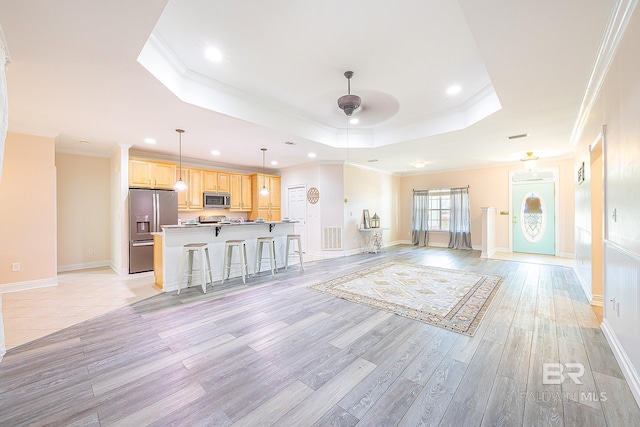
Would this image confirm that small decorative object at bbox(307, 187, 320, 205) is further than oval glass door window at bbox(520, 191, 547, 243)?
Yes

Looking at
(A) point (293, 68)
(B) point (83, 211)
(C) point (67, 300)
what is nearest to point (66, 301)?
(C) point (67, 300)

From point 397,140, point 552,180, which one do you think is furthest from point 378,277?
point 552,180

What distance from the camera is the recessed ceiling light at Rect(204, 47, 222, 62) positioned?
9.07ft

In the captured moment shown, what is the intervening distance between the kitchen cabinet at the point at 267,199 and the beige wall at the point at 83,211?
11.5ft

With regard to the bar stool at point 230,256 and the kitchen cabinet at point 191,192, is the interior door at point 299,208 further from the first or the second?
the bar stool at point 230,256

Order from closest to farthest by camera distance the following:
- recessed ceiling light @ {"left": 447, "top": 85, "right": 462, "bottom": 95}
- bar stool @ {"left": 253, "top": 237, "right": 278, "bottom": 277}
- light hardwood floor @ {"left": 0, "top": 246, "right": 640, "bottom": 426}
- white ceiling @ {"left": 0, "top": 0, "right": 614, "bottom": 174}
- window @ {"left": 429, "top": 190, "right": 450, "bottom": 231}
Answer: light hardwood floor @ {"left": 0, "top": 246, "right": 640, "bottom": 426} → white ceiling @ {"left": 0, "top": 0, "right": 614, "bottom": 174} → recessed ceiling light @ {"left": 447, "top": 85, "right": 462, "bottom": 95} → bar stool @ {"left": 253, "top": 237, "right": 278, "bottom": 277} → window @ {"left": 429, "top": 190, "right": 450, "bottom": 231}

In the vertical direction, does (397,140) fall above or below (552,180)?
above

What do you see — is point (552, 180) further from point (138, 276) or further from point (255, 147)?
point (138, 276)

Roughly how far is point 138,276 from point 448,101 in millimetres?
6492

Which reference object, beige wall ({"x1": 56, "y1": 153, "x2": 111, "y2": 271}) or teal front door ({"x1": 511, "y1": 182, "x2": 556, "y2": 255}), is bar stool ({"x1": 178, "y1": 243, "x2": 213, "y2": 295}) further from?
teal front door ({"x1": 511, "y1": 182, "x2": 556, "y2": 255})

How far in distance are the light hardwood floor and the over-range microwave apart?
3.80 meters

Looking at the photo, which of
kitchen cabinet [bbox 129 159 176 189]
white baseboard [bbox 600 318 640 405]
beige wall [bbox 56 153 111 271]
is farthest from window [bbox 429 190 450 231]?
beige wall [bbox 56 153 111 271]

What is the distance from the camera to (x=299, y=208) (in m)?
7.70

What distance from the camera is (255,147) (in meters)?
5.47
